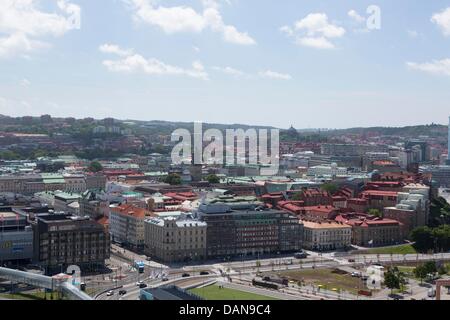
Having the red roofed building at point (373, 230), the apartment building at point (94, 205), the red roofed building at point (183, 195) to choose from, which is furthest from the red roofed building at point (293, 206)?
the apartment building at point (94, 205)

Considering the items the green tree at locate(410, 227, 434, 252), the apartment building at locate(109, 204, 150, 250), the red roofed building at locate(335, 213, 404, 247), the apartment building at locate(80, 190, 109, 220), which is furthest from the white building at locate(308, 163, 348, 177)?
the apartment building at locate(109, 204, 150, 250)

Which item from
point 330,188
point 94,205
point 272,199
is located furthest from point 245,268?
point 330,188

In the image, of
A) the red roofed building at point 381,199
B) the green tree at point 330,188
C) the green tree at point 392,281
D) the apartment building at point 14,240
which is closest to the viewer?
the green tree at point 392,281

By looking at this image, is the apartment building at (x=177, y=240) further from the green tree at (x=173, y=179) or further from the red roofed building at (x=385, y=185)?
the green tree at (x=173, y=179)

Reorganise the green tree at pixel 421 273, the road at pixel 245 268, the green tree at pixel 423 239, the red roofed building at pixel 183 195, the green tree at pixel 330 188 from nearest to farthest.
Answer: the road at pixel 245 268, the green tree at pixel 421 273, the green tree at pixel 423 239, the red roofed building at pixel 183 195, the green tree at pixel 330 188

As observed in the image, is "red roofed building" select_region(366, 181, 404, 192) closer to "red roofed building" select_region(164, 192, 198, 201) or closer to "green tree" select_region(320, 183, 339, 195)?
"green tree" select_region(320, 183, 339, 195)
